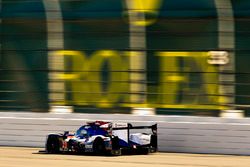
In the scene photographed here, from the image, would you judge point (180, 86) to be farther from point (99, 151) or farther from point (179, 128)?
point (99, 151)

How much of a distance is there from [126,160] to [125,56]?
323cm

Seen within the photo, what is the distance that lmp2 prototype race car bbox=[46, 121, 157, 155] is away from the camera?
15.8 meters

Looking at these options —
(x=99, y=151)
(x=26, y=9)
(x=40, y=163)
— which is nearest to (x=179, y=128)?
(x=99, y=151)

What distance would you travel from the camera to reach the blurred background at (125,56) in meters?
16.8

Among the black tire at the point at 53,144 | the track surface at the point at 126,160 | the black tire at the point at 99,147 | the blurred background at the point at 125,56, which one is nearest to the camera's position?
the track surface at the point at 126,160

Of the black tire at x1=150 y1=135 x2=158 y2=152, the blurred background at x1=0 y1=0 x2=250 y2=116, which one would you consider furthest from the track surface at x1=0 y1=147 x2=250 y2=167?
the blurred background at x1=0 y1=0 x2=250 y2=116

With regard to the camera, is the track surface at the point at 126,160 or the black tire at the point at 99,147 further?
the black tire at the point at 99,147

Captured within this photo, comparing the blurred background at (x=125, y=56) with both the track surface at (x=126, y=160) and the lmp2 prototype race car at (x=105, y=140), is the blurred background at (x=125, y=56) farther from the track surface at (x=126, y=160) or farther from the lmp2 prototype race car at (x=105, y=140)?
the track surface at (x=126, y=160)

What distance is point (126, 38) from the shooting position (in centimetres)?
1769

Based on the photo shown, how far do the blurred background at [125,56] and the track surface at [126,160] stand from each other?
1.45 metres

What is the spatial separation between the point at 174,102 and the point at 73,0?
3.05 meters

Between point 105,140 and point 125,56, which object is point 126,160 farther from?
point 125,56

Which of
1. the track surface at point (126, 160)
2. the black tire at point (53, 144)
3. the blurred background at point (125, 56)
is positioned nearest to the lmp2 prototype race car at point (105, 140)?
the black tire at point (53, 144)

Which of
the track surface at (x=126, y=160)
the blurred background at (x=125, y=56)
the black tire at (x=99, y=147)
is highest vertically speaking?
the blurred background at (x=125, y=56)
